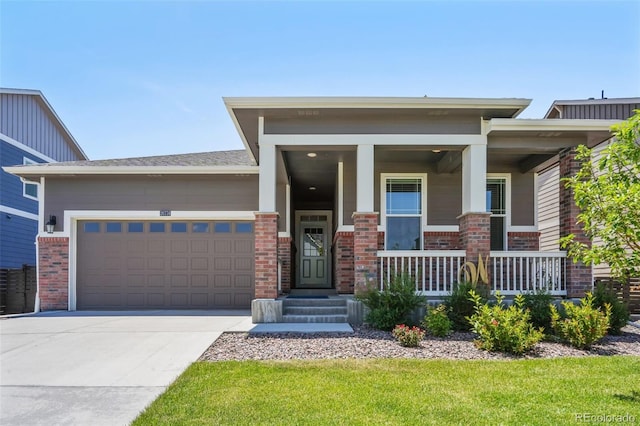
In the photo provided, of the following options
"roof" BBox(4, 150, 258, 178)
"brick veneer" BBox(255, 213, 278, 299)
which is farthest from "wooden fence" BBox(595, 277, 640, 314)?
"roof" BBox(4, 150, 258, 178)

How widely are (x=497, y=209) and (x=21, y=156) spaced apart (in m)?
15.5

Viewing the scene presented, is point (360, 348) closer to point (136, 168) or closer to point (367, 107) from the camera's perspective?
point (367, 107)

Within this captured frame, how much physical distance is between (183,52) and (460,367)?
24.9 ft

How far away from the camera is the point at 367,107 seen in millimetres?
8320

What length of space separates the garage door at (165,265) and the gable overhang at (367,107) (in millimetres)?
3759

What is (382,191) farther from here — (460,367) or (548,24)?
(460,367)

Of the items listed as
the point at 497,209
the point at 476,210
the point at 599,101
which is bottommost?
the point at 476,210

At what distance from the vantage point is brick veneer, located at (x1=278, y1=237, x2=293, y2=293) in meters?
11.3

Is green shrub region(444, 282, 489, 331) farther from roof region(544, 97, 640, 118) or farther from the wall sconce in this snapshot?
roof region(544, 97, 640, 118)

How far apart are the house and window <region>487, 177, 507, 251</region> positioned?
0.02 metres

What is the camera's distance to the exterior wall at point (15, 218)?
14703 millimetres

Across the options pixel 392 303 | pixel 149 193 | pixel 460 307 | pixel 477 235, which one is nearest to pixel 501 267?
pixel 477 235

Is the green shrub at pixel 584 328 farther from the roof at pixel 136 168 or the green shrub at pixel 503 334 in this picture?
the roof at pixel 136 168

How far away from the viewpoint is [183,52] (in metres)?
9.06
